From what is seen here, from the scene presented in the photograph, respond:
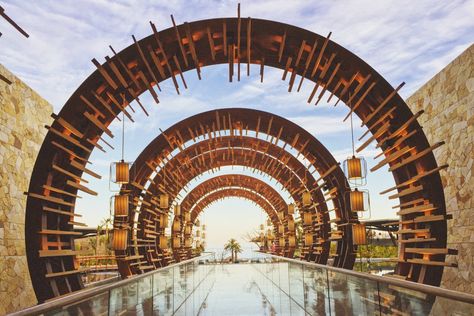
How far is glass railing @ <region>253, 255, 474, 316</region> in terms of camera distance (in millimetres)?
2678

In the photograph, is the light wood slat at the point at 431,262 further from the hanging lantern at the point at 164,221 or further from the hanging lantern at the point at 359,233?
the hanging lantern at the point at 164,221

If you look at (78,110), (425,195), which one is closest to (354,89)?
(425,195)

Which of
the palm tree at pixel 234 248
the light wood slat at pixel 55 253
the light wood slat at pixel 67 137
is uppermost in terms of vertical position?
the light wood slat at pixel 67 137

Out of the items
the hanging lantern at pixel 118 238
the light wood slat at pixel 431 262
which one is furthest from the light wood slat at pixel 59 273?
the light wood slat at pixel 431 262

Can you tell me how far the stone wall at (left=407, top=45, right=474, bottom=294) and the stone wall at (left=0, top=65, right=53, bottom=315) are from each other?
31.3ft

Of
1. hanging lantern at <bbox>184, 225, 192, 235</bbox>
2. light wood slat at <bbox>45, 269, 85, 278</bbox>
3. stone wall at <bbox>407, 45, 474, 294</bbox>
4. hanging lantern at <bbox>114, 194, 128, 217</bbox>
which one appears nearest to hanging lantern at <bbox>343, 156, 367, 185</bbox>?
stone wall at <bbox>407, 45, 474, 294</bbox>

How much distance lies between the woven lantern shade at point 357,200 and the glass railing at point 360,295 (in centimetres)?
216

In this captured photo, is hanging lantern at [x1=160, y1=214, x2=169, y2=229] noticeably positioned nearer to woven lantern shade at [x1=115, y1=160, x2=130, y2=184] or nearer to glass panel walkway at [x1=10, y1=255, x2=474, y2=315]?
glass panel walkway at [x1=10, y1=255, x2=474, y2=315]

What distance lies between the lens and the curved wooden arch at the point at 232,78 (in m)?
6.55

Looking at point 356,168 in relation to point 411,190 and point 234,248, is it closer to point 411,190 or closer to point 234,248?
point 411,190

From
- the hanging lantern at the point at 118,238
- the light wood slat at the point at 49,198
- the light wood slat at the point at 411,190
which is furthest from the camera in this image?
the hanging lantern at the point at 118,238

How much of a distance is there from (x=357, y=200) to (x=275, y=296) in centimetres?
279

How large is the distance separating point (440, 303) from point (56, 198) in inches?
217

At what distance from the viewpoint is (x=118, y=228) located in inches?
385
